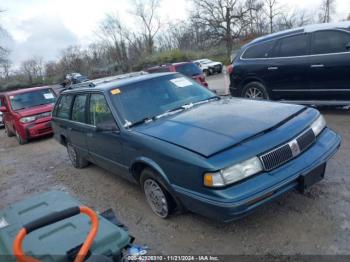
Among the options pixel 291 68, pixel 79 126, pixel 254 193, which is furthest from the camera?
pixel 291 68

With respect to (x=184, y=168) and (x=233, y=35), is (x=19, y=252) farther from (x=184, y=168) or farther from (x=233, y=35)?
(x=233, y=35)

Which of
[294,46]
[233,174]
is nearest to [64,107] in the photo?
[233,174]

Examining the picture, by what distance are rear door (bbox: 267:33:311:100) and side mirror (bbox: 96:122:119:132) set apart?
4.40 meters

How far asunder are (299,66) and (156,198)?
4532 millimetres

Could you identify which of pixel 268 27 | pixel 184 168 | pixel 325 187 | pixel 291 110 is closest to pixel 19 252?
pixel 184 168

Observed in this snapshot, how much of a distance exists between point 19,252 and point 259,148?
206 cm

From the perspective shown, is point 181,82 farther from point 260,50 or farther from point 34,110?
point 34,110

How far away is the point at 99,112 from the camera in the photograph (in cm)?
441

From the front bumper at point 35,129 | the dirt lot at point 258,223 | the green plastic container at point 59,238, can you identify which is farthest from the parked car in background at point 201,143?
the front bumper at point 35,129

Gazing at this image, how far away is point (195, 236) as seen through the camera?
3.32 metres

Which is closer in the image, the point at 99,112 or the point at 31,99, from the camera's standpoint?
the point at 99,112

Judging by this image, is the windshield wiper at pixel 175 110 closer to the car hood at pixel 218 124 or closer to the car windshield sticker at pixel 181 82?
the car hood at pixel 218 124

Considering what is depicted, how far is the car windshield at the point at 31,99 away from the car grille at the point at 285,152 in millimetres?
8861

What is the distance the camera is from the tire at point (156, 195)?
3.52m
